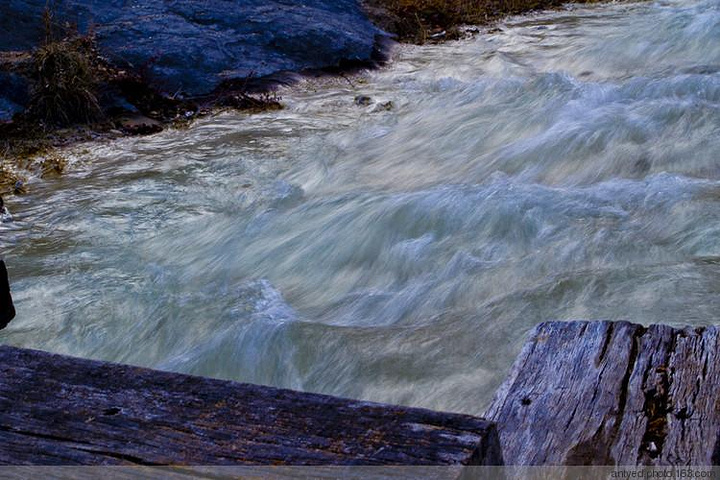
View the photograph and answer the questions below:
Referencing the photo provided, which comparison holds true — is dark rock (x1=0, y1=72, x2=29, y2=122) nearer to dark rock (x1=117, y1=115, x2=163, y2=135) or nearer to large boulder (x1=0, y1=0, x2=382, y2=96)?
large boulder (x1=0, y1=0, x2=382, y2=96)

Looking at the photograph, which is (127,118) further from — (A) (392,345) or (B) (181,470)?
(B) (181,470)

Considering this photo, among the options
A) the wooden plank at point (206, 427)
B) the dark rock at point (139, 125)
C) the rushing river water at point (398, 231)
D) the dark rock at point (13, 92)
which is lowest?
the dark rock at point (139, 125)

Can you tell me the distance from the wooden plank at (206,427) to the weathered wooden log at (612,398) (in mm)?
512

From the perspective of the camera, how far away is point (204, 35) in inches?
437

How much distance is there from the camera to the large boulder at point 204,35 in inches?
414

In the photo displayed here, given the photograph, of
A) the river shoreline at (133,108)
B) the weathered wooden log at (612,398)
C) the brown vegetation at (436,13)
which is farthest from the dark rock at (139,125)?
the weathered wooden log at (612,398)

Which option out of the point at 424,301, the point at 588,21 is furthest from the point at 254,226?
the point at 588,21

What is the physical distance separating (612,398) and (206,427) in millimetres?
1049

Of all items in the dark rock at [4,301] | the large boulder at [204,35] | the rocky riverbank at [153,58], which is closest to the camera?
the dark rock at [4,301]

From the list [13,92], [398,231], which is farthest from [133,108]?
[398,231]

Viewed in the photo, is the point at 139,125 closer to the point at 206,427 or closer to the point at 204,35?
the point at 204,35

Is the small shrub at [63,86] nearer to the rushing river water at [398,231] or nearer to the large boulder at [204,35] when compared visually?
the rushing river water at [398,231]

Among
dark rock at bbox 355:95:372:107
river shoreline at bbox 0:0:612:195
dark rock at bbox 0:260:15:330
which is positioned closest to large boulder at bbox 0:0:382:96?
river shoreline at bbox 0:0:612:195

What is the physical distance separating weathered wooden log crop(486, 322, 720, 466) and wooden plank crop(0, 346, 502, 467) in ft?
1.68
